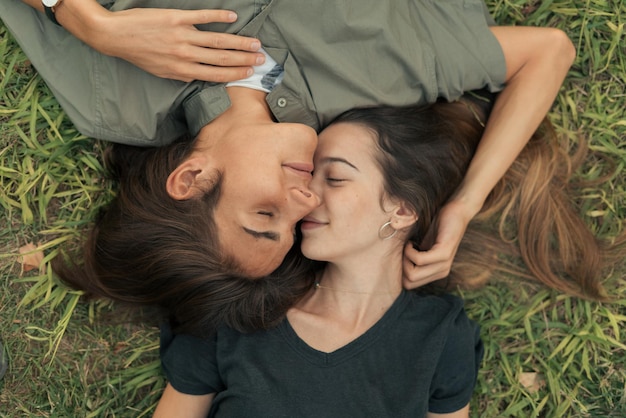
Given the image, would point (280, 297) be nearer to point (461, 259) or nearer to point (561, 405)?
point (461, 259)

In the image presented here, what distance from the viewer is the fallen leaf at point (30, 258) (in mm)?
2916

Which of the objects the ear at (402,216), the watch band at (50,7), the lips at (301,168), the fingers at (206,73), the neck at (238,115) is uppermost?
the watch band at (50,7)

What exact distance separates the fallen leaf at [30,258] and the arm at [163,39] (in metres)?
1.01

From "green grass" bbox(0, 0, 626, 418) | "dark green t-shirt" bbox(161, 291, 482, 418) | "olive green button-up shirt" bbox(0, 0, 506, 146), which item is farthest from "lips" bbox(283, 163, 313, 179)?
"green grass" bbox(0, 0, 626, 418)

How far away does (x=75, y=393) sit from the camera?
9.65ft

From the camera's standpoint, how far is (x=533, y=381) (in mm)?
3102

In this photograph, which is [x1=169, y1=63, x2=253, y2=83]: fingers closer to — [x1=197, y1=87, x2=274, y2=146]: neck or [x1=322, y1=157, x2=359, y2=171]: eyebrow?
[x1=197, y1=87, x2=274, y2=146]: neck

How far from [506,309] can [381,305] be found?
2.42 feet

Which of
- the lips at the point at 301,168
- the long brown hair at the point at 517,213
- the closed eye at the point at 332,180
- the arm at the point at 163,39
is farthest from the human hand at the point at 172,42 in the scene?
the long brown hair at the point at 517,213

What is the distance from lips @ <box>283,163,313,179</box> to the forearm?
77 cm

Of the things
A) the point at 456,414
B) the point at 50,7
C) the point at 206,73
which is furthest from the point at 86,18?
the point at 456,414

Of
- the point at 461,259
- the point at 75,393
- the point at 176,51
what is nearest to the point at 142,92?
the point at 176,51

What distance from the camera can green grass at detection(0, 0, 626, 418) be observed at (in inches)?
114

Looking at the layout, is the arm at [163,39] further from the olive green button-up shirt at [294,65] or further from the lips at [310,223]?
the lips at [310,223]
